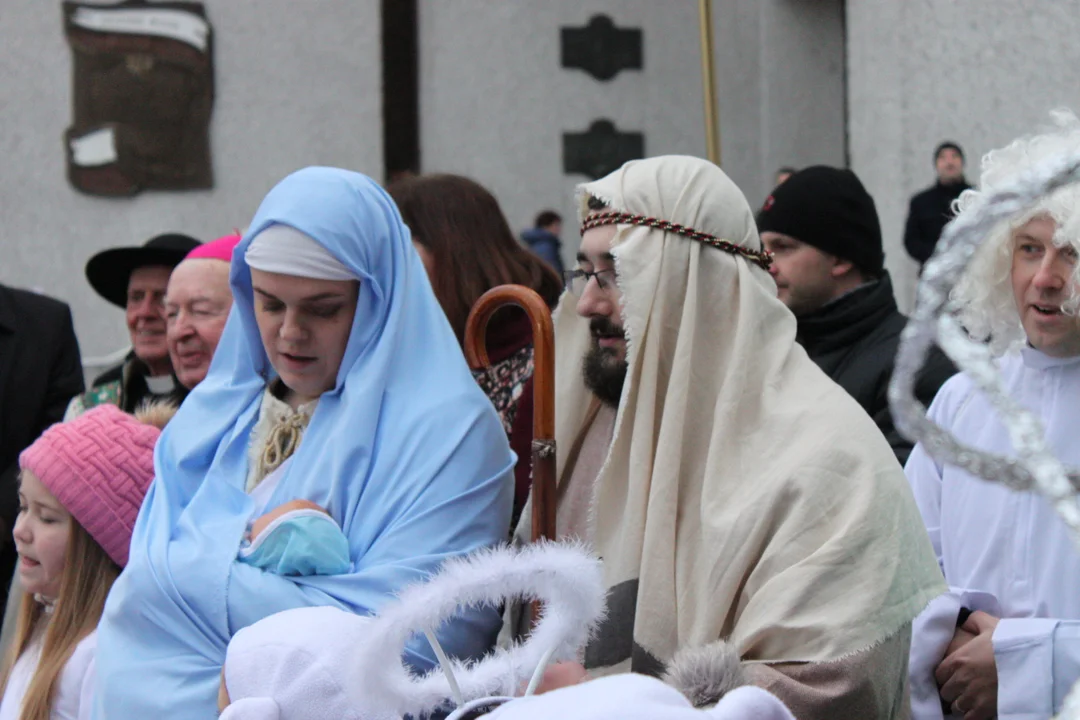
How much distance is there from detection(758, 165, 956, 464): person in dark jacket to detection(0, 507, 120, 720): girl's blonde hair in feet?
6.38

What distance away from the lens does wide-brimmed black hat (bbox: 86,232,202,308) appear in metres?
4.90

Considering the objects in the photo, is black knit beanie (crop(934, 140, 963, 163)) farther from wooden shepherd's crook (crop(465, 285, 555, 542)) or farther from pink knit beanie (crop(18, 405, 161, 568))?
pink knit beanie (crop(18, 405, 161, 568))

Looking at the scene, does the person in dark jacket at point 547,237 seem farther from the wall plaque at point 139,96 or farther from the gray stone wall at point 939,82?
the gray stone wall at point 939,82

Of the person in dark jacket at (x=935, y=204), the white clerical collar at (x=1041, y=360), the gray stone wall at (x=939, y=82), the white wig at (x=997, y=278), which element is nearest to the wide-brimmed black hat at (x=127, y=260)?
the white wig at (x=997, y=278)

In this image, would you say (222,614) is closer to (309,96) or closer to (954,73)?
(954,73)

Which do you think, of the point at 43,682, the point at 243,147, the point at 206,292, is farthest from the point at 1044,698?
the point at 243,147

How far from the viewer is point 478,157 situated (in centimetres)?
1135

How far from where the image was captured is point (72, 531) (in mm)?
3346

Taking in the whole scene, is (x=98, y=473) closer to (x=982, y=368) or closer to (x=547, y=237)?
(x=982, y=368)

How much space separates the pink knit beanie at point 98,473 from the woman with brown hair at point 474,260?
35.3 inches

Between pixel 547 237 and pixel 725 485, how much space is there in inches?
326

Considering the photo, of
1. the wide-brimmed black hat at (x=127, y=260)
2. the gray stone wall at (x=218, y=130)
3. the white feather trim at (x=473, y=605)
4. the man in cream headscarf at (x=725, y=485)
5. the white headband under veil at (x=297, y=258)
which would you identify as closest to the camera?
the white feather trim at (x=473, y=605)

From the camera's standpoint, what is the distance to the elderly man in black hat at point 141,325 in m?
4.69

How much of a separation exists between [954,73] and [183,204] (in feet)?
18.7
